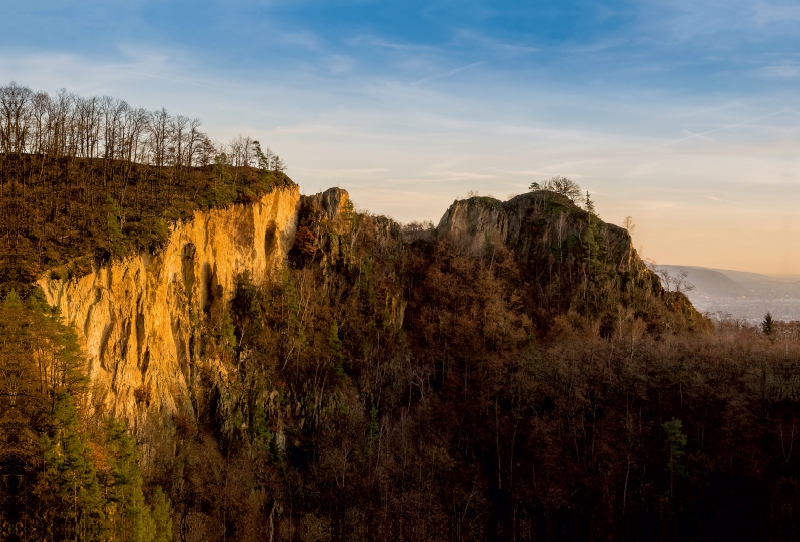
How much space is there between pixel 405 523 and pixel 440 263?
36054 mm

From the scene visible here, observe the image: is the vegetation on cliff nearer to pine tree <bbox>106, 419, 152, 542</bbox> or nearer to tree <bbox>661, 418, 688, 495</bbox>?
pine tree <bbox>106, 419, 152, 542</bbox>

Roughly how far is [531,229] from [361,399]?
36.7 m

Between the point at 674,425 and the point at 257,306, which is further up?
the point at 257,306

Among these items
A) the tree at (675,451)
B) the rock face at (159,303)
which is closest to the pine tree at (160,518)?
the rock face at (159,303)

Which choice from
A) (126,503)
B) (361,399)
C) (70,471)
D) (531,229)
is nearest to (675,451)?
(361,399)

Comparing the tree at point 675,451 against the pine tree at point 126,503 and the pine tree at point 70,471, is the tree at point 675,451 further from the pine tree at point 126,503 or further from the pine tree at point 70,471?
the pine tree at point 70,471

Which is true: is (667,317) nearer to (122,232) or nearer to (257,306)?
(257,306)

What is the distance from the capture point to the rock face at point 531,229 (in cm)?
7750

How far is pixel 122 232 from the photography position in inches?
1618

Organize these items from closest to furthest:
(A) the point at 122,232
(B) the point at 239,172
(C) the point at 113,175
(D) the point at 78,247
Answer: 1. (D) the point at 78,247
2. (A) the point at 122,232
3. (C) the point at 113,175
4. (B) the point at 239,172

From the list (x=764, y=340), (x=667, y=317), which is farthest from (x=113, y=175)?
(x=764, y=340)

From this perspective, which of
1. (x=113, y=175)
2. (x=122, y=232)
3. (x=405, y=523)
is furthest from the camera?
(x=113, y=175)

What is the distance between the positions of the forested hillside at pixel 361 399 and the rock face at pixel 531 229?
4.52m

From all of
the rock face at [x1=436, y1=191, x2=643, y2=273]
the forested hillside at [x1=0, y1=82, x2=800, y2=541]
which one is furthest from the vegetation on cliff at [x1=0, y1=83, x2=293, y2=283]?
the rock face at [x1=436, y1=191, x2=643, y2=273]
